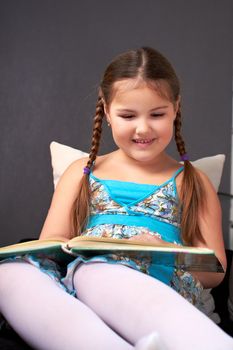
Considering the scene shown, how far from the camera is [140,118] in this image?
5.15 ft

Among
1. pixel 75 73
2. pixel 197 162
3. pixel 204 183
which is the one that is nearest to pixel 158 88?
pixel 204 183

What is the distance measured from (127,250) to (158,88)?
21.4 inches

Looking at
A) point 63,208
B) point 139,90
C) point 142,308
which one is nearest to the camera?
point 142,308

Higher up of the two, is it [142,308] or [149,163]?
[149,163]

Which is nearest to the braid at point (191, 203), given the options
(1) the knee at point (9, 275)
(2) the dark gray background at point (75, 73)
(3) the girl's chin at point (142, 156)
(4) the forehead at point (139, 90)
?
(3) the girl's chin at point (142, 156)

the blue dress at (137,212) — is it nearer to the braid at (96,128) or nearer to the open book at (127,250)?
the braid at (96,128)

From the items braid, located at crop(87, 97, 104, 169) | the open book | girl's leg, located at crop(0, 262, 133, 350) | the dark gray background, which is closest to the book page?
the open book

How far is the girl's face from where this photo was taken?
156cm

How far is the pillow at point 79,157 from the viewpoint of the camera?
2027 millimetres

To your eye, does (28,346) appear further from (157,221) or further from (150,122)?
(150,122)

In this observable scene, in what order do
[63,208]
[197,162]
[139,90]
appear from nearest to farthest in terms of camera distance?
[139,90] → [63,208] → [197,162]

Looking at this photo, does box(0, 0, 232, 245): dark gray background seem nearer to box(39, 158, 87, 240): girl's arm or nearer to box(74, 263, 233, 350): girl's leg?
box(39, 158, 87, 240): girl's arm

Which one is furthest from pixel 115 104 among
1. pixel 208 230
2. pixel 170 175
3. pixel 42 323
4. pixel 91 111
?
pixel 91 111

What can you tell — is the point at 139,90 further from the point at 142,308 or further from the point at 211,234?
the point at 142,308
